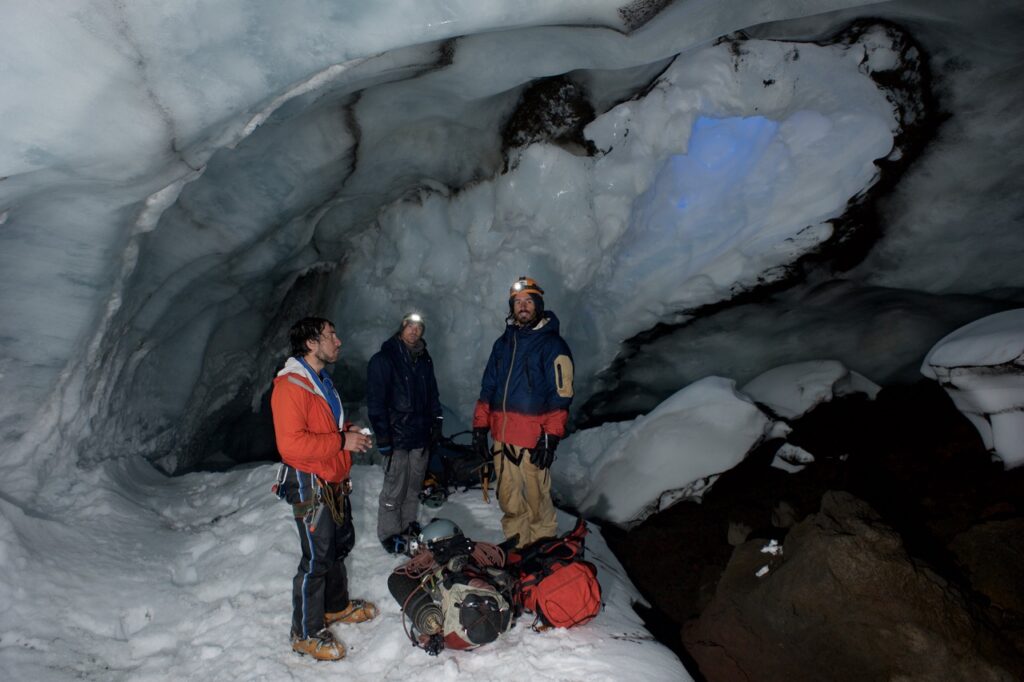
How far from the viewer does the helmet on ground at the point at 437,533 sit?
3.38 metres

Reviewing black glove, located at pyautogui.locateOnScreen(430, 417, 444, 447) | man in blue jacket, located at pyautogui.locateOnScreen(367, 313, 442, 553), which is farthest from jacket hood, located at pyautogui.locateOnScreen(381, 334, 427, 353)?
black glove, located at pyautogui.locateOnScreen(430, 417, 444, 447)

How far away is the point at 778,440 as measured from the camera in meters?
6.12

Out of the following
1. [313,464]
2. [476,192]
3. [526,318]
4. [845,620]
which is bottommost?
[845,620]

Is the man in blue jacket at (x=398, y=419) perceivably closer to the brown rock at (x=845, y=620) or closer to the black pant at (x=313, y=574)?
the black pant at (x=313, y=574)

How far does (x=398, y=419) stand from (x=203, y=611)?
5.79ft

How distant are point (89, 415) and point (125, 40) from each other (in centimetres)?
323

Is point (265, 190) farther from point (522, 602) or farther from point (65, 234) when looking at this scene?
point (522, 602)

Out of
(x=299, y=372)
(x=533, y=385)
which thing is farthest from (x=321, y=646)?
(x=533, y=385)

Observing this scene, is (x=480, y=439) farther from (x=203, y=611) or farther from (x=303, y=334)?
(x=203, y=611)

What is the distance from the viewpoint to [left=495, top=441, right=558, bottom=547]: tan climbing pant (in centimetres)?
440

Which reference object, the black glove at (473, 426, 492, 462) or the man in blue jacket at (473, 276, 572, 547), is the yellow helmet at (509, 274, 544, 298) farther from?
the black glove at (473, 426, 492, 462)

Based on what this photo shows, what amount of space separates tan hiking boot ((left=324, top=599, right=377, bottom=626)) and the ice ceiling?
104 inches

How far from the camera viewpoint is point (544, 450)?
421 cm

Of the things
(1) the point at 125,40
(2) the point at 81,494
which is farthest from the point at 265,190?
(2) the point at 81,494
